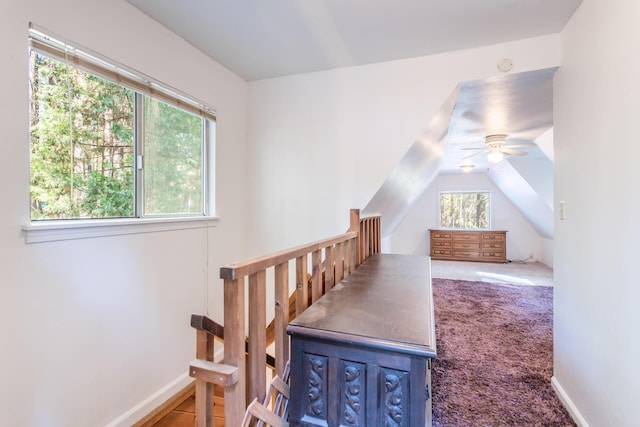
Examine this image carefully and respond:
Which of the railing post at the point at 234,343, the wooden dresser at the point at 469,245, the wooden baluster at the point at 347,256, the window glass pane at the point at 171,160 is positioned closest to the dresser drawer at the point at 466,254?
the wooden dresser at the point at 469,245

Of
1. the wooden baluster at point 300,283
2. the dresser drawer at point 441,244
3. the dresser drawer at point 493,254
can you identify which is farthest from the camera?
the dresser drawer at point 441,244

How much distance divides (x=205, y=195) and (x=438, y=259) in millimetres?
6005

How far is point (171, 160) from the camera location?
225 centimetres

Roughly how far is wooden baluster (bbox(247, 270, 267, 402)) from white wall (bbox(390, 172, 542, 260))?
5.65 metres

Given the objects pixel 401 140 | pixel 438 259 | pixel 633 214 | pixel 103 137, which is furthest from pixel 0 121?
pixel 438 259

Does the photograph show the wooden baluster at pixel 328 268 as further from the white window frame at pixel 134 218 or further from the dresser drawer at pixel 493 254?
the dresser drawer at pixel 493 254

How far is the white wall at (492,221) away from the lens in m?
6.81

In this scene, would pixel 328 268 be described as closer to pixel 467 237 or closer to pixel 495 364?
pixel 495 364

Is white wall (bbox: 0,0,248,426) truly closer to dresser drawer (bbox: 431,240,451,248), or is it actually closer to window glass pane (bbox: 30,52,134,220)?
window glass pane (bbox: 30,52,134,220)

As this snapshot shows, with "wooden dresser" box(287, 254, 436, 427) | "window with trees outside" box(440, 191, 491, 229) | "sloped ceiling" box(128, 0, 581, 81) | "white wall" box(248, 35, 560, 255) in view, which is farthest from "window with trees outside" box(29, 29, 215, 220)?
"window with trees outside" box(440, 191, 491, 229)

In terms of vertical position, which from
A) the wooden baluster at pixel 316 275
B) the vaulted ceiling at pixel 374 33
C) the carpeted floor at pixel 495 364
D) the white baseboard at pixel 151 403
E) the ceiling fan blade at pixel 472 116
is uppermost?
the vaulted ceiling at pixel 374 33

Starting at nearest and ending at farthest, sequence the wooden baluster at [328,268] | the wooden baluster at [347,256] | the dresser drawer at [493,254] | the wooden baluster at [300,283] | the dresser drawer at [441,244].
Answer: the wooden baluster at [300,283] → the wooden baluster at [328,268] → the wooden baluster at [347,256] → the dresser drawer at [493,254] → the dresser drawer at [441,244]

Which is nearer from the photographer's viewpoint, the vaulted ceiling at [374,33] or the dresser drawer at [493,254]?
the vaulted ceiling at [374,33]

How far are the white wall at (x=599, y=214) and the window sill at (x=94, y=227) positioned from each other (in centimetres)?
255
